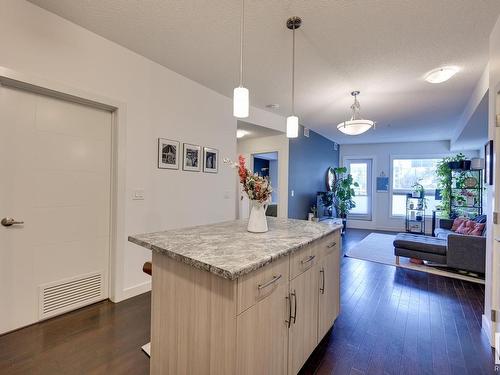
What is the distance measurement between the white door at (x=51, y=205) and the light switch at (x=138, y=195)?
0.25m

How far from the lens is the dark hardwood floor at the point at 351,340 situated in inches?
68.4

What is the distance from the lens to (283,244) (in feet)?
4.91

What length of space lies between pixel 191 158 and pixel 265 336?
256 centimetres

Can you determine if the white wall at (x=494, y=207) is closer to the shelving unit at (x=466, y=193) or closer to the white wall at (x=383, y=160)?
the shelving unit at (x=466, y=193)

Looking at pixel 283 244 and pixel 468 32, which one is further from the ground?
pixel 468 32

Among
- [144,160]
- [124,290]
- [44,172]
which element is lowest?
[124,290]

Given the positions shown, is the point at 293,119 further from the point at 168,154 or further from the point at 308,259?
the point at 168,154

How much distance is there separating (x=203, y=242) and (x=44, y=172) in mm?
1756

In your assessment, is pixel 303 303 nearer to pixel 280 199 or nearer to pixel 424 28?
pixel 424 28

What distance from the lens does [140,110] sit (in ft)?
9.16

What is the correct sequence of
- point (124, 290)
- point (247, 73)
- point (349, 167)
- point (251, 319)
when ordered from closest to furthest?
point (251, 319)
point (124, 290)
point (247, 73)
point (349, 167)

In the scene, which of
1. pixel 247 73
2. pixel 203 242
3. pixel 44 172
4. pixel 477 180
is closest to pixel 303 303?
pixel 203 242

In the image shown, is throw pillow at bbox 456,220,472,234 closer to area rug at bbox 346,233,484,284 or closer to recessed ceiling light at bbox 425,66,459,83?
area rug at bbox 346,233,484,284

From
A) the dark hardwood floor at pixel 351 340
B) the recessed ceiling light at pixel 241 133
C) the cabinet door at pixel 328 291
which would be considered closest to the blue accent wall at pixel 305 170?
the recessed ceiling light at pixel 241 133
